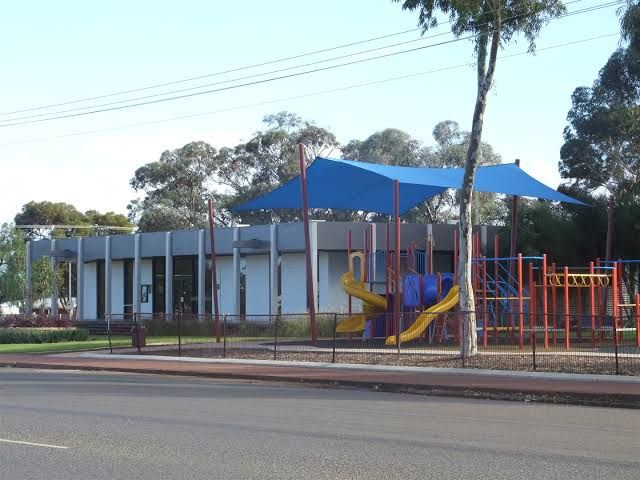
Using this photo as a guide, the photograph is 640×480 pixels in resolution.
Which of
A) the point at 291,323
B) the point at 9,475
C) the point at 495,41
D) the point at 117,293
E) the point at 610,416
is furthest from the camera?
the point at 117,293

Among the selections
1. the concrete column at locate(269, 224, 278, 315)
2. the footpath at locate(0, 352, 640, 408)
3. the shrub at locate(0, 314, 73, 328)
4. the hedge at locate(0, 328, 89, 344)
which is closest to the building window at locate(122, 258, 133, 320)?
the shrub at locate(0, 314, 73, 328)

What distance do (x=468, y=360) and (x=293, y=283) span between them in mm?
22569

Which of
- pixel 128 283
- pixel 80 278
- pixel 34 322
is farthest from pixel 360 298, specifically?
pixel 80 278

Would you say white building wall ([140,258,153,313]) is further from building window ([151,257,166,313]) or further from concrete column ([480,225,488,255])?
concrete column ([480,225,488,255])

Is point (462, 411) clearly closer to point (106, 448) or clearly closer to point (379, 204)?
point (106, 448)

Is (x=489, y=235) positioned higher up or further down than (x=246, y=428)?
higher up

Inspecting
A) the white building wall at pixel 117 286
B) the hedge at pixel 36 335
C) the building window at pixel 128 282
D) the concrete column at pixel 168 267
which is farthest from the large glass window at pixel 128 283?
the hedge at pixel 36 335

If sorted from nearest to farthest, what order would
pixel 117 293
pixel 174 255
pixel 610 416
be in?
pixel 610 416
pixel 174 255
pixel 117 293

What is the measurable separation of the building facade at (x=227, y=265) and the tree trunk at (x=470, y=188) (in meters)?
14.5

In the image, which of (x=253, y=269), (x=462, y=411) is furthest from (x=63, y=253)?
(x=462, y=411)

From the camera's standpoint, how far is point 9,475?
957 centimetres

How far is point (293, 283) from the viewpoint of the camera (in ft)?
152

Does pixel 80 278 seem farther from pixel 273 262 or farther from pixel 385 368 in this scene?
pixel 385 368

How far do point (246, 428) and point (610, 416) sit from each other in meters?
6.10
